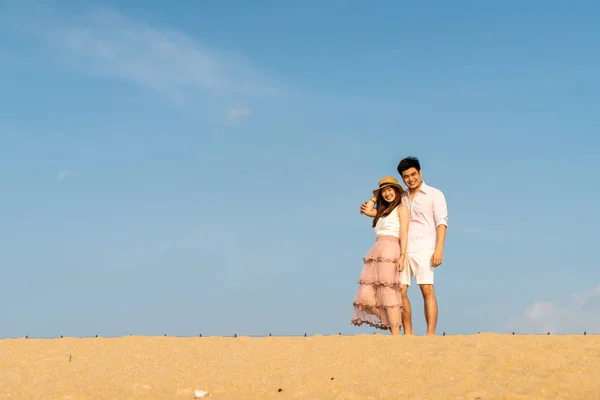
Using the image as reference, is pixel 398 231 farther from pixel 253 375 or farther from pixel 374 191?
pixel 253 375

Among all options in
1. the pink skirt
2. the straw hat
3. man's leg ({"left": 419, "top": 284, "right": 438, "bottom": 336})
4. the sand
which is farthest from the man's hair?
the sand

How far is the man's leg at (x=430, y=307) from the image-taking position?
40.5 ft

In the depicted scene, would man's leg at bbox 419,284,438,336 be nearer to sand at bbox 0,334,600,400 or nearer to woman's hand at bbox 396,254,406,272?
woman's hand at bbox 396,254,406,272

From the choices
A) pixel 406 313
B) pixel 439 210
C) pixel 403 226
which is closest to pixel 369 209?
pixel 403 226

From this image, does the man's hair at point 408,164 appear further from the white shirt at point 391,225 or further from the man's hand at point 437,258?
the man's hand at point 437,258

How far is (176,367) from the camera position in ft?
31.2

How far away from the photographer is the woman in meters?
12.2

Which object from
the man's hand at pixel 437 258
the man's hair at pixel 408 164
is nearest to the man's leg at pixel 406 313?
the man's hand at pixel 437 258

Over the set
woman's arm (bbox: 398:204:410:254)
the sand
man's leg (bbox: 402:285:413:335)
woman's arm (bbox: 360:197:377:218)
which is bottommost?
the sand

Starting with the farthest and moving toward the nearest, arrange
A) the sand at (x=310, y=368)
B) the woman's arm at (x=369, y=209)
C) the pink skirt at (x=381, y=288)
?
the woman's arm at (x=369, y=209), the pink skirt at (x=381, y=288), the sand at (x=310, y=368)

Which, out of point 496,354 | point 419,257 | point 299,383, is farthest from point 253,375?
point 419,257

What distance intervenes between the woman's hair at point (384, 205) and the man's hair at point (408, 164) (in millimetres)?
391

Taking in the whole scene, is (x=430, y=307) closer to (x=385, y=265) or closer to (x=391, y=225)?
(x=385, y=265)

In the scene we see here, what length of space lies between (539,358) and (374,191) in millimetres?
4374
